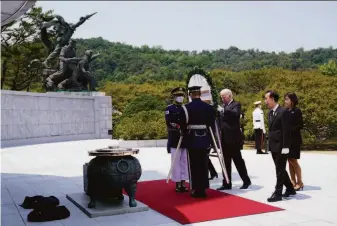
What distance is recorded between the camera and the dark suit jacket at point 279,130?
5.48 meters

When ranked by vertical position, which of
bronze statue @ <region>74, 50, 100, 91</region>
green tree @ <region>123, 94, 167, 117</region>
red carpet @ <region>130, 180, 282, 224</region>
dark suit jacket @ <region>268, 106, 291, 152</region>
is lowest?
red carpet @ <region>130, 180, 282, 224</region>

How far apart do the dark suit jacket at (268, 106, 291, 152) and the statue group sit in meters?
15.4

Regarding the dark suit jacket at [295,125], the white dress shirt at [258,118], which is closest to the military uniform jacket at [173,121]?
the dark suit jacket at [295,125]

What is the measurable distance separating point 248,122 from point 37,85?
21207 mm

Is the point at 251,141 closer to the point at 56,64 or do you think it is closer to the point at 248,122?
the point at 248,122

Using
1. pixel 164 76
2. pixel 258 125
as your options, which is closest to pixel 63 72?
pixel 258 125

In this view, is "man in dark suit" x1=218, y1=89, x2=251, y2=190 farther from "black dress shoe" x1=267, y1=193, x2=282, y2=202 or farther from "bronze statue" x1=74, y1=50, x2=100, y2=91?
"bronze statue" x1=74, y1=50, x2=100, y2=91

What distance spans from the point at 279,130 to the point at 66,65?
1587 centimetres

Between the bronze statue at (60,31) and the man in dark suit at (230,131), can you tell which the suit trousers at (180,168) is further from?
the bronze statue at (60,31)

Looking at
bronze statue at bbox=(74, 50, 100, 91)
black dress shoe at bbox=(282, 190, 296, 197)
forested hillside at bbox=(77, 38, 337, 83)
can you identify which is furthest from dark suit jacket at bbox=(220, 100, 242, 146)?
forested hillside at bbox=(77, 38, 337, 83)

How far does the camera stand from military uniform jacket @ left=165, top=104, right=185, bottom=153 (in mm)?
5941

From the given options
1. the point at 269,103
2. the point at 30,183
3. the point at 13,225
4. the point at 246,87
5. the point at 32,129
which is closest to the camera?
the point at 13,225

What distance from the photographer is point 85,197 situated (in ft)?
19.5

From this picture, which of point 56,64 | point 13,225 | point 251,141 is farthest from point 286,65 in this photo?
point 13,225
